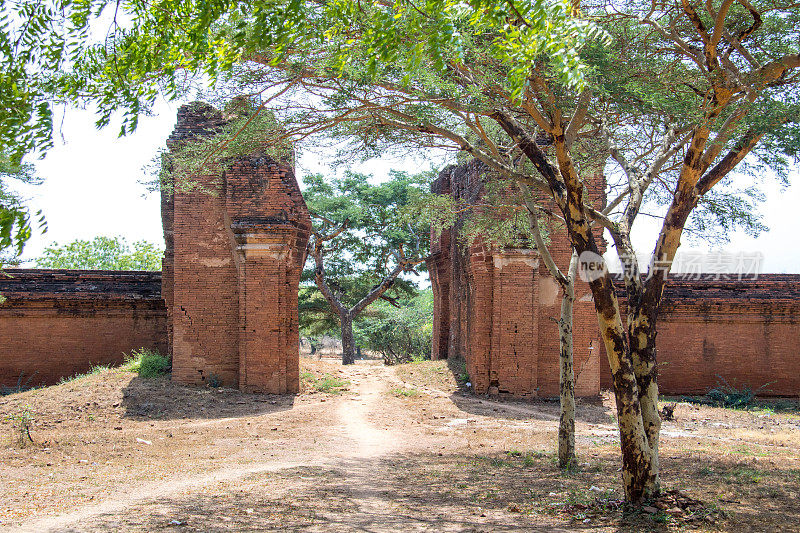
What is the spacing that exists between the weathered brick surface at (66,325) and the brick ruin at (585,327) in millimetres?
7101

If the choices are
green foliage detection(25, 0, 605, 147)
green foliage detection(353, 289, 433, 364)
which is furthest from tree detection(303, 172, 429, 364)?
green foliage detection(25, 0, 605, 147)

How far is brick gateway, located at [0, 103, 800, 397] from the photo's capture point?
1256 cm

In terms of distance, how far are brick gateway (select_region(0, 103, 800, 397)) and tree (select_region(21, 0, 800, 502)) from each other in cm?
482

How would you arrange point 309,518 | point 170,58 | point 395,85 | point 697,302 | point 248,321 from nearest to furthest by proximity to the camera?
point 170,58 < point 309,518 < point 395,85 < point 248,321 < point 697,302

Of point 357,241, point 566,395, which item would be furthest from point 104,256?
point 566,395

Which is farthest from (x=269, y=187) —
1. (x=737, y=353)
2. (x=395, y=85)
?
(x=737, y=353)

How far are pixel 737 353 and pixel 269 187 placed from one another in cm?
1093

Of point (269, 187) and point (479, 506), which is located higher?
point (269, 187)

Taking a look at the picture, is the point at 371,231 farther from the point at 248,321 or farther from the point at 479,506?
the point at 479,506

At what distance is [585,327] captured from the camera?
1366 centimetres

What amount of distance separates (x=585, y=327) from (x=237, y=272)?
7046 millimetres

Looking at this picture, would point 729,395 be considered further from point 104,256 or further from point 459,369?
point 104,256

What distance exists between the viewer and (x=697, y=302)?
1497cm

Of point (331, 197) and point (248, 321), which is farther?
point (331, 197)
